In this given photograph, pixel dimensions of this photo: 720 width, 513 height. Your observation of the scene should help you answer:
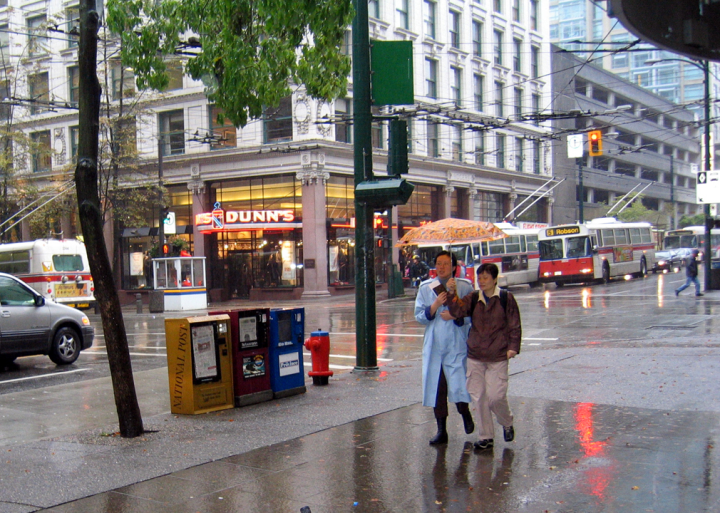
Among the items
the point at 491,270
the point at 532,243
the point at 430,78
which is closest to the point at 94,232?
the point at 491,270

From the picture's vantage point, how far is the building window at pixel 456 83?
42.9 m

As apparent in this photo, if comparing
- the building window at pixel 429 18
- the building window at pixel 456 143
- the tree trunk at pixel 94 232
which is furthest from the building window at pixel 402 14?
the tree trunk at pixel 94 232

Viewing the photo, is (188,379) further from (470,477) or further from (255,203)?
(255,203)

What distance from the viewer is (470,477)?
607cm

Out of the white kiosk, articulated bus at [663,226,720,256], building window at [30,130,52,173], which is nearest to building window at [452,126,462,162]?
the white kiosk

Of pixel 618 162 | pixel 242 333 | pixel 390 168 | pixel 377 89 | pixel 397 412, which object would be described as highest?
pixel 618 162

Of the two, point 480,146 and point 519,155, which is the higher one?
point 480,146

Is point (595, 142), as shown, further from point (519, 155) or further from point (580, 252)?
point (519, 155)

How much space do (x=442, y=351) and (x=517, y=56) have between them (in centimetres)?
4524

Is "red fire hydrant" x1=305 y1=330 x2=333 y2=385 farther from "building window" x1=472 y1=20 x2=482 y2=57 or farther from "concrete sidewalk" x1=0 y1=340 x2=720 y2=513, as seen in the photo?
"building window" x1=472 y1=20 x2=482 y2=57

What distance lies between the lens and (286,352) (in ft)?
31.7

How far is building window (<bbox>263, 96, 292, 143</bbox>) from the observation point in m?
36.1

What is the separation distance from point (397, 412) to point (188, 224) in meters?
33.0

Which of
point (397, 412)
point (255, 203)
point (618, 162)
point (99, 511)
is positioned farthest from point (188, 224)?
point (618, 162)
